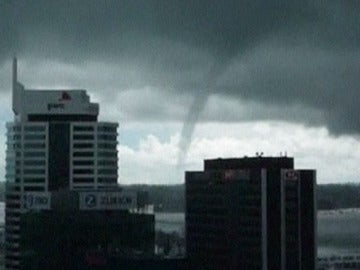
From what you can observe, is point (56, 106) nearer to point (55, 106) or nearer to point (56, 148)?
point (55, 106)

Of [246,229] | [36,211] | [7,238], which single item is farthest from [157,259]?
[7,238]

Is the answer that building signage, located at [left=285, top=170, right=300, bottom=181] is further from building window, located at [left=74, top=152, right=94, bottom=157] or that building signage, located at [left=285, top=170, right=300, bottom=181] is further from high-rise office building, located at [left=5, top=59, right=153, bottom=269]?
building window, located at [left=74, top=152, right=94, bottom=157]

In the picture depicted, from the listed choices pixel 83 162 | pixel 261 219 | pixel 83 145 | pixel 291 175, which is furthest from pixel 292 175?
pixel 83 145

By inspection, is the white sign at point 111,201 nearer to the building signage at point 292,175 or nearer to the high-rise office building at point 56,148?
the building signage at point 292,175

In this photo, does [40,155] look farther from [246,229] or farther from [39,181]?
[246,229]

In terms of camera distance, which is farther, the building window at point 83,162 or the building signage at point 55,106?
the building signage at point 55,106

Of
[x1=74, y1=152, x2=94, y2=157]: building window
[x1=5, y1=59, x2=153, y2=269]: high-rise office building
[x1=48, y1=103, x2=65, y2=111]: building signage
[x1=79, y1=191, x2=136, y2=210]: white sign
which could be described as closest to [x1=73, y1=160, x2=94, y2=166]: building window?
[x1=5, y1=59, x2=153, y2=269]: high-rise office building

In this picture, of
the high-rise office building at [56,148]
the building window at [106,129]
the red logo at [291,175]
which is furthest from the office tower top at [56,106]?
the red logo at [291,175]
